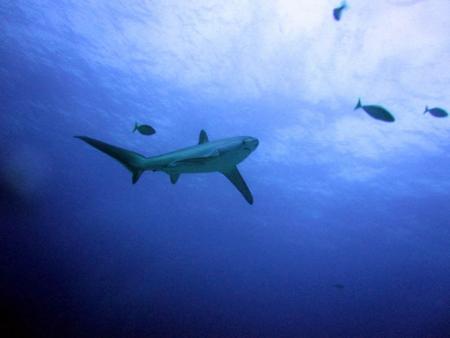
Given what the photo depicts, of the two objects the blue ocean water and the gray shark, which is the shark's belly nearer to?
the gray shark

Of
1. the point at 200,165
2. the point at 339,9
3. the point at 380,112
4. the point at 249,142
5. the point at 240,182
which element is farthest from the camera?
the point at 380,112

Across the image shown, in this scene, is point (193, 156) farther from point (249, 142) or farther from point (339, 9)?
point (339, 9)

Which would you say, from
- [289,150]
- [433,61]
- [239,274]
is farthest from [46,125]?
[239,274]

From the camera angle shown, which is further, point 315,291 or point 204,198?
point 315,291

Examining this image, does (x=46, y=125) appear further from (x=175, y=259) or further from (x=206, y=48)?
(x=175, y=259)

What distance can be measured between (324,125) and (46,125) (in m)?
30.3

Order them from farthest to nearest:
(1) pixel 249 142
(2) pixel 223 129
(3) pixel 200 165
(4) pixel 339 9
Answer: (2) pixel 223 129, (4) pixel 339 9, (3) pixel 200 165, (1) pixel 249 142

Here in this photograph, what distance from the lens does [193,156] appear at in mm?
5027

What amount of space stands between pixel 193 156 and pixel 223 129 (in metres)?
18.3

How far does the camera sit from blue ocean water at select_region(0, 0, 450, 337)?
1337 centimetres

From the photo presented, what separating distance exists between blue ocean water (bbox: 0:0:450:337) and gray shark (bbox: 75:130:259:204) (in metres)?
9.06

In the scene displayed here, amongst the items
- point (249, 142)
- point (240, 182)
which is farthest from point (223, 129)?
point (249, 142)

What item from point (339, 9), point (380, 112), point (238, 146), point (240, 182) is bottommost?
point (240, 182)

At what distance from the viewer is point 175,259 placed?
3676 inches
